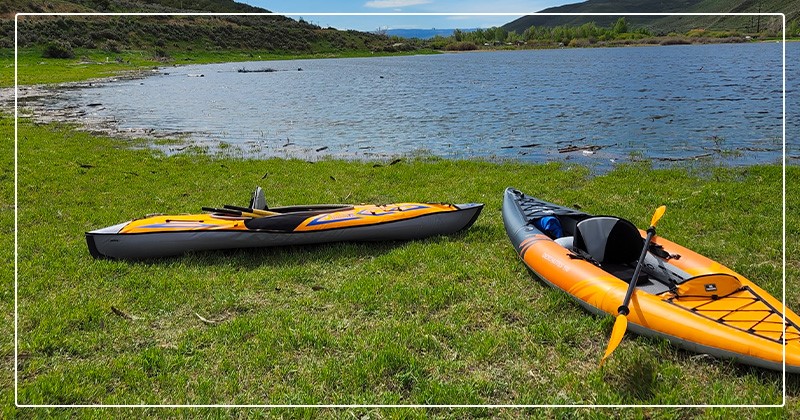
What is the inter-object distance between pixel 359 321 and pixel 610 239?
3595mm

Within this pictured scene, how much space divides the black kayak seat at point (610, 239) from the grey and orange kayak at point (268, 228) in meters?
2.43

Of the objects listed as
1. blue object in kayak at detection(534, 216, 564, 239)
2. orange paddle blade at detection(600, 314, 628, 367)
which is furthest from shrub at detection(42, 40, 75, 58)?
orange paddle blade at detection(600, 314, 628, 367)

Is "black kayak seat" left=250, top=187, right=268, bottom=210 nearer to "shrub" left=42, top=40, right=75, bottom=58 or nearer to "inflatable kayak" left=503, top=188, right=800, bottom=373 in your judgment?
"inflatable kayak" left=503, top=188, right=800, bottom=373

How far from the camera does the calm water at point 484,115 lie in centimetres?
1873

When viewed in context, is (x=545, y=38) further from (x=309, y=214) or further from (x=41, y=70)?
(x=309, y=214)

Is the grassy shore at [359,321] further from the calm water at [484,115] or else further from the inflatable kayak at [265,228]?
the calm water at [484,115]

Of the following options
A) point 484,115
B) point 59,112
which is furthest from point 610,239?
point 59,112

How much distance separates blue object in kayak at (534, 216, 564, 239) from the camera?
8484 millimetres

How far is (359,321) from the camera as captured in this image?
632cm

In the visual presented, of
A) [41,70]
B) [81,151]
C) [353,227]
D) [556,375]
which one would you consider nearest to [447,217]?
[353,227]

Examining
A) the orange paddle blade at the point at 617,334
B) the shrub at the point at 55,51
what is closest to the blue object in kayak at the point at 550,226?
the orange paddle blade at the point at 617,334

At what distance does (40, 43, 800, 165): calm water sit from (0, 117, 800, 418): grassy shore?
7011 millimetres

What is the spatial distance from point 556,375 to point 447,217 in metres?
4.29

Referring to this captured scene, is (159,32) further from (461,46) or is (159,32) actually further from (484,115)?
(484,115)
